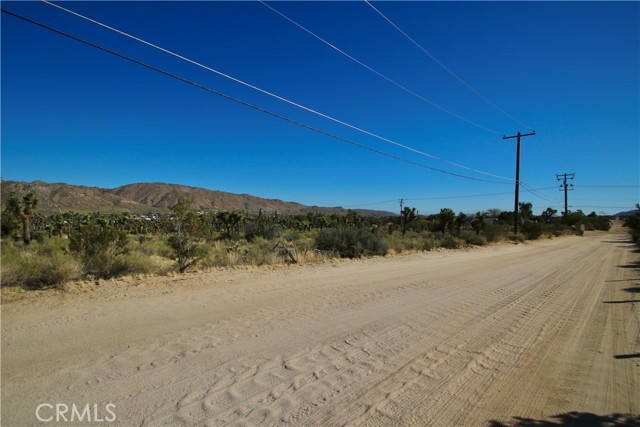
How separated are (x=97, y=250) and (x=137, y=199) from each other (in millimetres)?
152642

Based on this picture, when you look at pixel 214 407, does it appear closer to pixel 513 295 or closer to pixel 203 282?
pixel 203 282

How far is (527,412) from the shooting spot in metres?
3.83

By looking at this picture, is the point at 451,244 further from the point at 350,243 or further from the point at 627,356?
the point at 627,356

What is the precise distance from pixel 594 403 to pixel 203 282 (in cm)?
851

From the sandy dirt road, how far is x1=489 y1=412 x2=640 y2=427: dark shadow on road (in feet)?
Answer: 0.07

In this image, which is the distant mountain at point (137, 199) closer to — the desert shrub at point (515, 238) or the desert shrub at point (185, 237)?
the desert shrub at point (515, 238)

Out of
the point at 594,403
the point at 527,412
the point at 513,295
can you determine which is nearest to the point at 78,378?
the point at 527,412

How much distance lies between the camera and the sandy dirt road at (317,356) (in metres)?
3.75

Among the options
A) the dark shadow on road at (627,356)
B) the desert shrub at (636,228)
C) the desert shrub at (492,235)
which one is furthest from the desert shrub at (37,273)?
the desert shrub at (636,228)

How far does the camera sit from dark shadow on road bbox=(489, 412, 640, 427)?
3.61 metres

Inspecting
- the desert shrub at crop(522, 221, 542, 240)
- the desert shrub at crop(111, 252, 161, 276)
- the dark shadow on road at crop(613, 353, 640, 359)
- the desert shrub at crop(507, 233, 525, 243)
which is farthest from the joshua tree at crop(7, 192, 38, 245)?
the desert shrub at crop(522, 221, 542, 240)

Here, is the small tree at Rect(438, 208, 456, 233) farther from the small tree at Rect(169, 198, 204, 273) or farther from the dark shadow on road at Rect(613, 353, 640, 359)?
the dark shadow on road at Rect(613, 353, 640, 359)

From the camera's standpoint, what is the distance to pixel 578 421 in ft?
12.1

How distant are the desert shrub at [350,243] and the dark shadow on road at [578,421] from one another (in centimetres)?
1322
